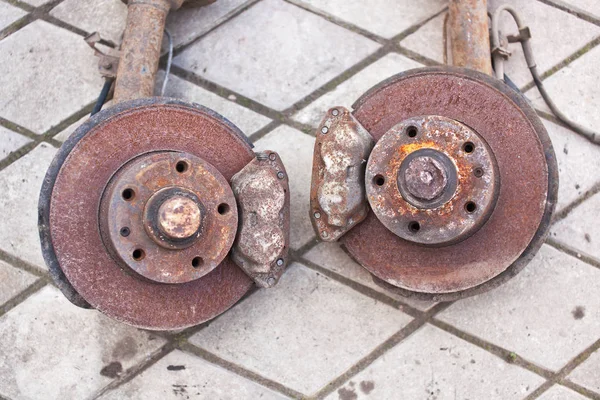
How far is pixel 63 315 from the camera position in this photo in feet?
5.63

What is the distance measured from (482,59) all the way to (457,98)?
0.58ft

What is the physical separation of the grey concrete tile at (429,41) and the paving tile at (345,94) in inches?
3.2

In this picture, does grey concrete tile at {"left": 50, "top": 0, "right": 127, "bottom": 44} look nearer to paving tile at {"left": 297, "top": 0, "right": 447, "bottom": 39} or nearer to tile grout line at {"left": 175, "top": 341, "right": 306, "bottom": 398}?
paving tile at {"left": 297, "top": 0, "right": 447, "bottom": 39}

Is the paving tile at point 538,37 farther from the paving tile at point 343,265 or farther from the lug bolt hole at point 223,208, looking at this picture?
the lug bolt hole at point 223,208

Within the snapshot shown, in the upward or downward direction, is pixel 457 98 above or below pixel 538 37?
below

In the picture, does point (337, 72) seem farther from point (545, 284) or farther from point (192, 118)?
point (545, 284)

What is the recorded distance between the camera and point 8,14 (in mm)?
1800

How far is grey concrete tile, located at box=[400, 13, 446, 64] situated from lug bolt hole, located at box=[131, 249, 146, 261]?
2.86ft

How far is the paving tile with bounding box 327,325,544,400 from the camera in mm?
1713

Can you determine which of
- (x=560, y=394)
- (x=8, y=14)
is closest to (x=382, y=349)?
(x=560, y=394)

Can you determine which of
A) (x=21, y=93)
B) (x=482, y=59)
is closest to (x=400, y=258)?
(x=482, y=59)

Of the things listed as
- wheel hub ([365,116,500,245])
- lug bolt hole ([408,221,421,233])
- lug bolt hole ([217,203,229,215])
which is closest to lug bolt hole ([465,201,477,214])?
wheel hub ([365,116,500,245])

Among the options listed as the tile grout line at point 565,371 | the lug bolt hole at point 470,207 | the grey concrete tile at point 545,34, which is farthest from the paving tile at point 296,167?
the tile grout line at point 565,371

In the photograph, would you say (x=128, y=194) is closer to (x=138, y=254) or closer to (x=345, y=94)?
(x=138, y=254)
